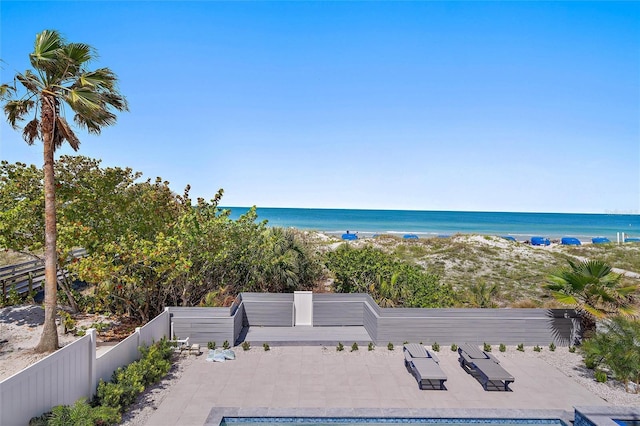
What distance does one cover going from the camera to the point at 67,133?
25.4 ft

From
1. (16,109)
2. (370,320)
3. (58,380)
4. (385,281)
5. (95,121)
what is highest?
(16,109)

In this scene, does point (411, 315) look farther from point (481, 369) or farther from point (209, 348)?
point (209, 348)

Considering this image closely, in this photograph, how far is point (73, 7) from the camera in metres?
11.3

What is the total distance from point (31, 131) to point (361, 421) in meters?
8.99

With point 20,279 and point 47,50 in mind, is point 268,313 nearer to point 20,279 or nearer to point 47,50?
point 47,50

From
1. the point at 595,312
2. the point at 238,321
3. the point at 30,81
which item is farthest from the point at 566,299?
the point at 30,81

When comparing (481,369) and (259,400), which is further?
(481,369)

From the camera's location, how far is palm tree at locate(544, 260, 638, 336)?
867 centimetres

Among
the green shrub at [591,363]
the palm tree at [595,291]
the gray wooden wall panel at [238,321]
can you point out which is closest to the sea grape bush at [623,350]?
the green shrub at [591,363]

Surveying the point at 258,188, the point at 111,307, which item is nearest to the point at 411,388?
the point at 111,307

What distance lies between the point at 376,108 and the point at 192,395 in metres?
23.5

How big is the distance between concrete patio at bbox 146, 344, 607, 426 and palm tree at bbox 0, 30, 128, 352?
3.90 meters

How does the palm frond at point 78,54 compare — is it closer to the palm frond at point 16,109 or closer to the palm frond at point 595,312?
the palm frond at point 16,109

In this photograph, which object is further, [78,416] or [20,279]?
[20,279]
